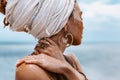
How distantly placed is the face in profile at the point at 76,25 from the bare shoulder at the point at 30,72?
0.21 m

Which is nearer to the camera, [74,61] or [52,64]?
[52,64]

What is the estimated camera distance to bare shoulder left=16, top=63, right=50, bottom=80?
6.11ft

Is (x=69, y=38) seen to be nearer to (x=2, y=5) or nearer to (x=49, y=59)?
(x=49, y=59)

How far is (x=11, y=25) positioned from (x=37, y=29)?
0.12 metres

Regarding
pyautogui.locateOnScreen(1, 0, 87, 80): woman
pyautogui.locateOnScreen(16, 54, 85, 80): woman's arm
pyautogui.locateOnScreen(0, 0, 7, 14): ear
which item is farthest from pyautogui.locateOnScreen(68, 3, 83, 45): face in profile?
pyautogui.locateOnScreen(0, 0, 7, 14): ear

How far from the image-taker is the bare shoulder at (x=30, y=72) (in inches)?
73.4

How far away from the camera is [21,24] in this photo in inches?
75.6

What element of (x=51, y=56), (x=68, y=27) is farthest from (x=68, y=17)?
(x=51, y=56)

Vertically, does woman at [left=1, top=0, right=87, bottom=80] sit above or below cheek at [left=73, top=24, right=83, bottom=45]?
below

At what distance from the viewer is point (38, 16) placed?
1.90 meters

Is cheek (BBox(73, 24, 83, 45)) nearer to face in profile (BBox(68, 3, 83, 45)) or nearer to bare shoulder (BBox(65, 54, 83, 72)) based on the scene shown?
face in profile (BBox(68, 3, 83, 45))

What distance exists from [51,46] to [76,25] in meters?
0.15

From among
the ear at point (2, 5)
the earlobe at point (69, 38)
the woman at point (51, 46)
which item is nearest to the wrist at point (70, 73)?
the woman at point (51, 46)

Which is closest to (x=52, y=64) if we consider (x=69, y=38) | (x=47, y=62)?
(x=47, y=62)
